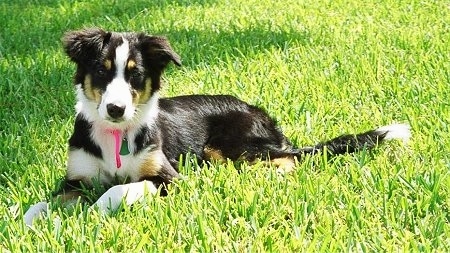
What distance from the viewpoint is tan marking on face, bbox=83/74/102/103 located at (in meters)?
4.14

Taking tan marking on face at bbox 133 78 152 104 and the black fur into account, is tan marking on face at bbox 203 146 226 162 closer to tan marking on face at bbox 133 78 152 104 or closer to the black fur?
the black fur

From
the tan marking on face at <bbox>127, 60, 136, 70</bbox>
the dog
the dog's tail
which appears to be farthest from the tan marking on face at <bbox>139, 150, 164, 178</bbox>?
the dog's tail

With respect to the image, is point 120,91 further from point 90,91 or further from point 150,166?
point 150,166

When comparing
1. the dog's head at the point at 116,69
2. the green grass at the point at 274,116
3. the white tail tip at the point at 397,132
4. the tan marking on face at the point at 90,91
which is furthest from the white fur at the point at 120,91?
the white tail tip at the point at 397,132

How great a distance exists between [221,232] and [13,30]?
5878mm

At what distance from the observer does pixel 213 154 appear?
4.96 metres

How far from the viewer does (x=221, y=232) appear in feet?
11.7

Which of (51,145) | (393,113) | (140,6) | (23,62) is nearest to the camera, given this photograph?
(51,145)

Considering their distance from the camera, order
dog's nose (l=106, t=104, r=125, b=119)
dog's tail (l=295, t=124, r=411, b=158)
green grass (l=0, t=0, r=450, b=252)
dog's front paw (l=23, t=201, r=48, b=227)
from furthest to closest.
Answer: dog's tail (l=295, t=124, r=411, b=158) → dog's nose (l=106, t=104, r=125, b=119) → dog's front paw (l=23, t=201, r=48, b=227) → green grass (l=0, t=0, r=450, b=252)

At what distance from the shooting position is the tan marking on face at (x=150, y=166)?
432 centimetres

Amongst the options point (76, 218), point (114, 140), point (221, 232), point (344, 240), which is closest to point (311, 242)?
point (344, 240)

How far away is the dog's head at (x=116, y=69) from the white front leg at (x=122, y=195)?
14.5 inches

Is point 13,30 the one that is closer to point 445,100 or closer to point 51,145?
point 51,145

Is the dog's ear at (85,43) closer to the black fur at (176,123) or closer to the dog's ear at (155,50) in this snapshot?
the black fur at (176,123)
